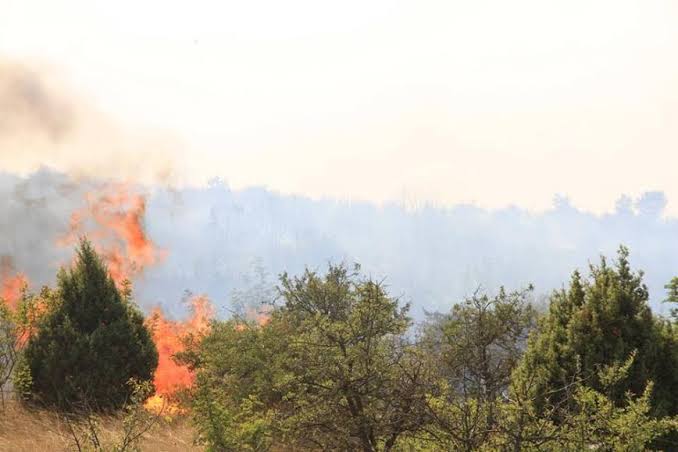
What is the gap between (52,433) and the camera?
37.6 feet

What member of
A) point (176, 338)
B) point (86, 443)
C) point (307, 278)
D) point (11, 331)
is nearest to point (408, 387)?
point (86, 443)

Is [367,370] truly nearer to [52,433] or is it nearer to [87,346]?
[52,433]

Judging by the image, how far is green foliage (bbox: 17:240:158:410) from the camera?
14211 mm

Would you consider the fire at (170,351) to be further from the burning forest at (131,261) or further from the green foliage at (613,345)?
the green foliage at (613,345)

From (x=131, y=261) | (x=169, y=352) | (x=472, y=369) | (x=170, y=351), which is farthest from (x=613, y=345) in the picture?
(x=131, y=261)

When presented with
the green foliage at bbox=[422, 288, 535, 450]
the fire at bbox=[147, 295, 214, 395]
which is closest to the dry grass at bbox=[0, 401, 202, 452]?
the fire at bbox=[147, 295, 214, 395]

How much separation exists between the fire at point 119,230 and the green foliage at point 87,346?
827 cm

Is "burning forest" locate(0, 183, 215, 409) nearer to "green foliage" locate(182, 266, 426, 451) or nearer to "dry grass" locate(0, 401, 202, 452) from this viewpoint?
"dry grass" locate(0, 401, 202, 452)

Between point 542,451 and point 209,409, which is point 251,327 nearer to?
point 209,409

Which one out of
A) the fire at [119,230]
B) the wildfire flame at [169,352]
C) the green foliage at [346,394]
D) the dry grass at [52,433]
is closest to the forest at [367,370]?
the green foliage at [346,394]

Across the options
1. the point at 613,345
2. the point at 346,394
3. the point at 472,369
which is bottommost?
the point at 346,394

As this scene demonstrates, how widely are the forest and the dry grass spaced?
0.42 meters

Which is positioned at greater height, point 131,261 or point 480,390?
point 131,261

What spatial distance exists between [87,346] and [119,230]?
15468mm
